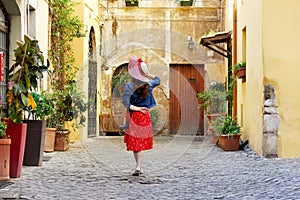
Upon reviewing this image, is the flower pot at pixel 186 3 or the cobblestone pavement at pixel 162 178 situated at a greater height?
the flower pot at pixel 186 3

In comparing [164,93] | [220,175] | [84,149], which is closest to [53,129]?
[84,149]

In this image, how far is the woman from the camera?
764cm

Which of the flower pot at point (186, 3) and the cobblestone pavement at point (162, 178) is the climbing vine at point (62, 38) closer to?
the cobblestone pavement at point (162, 178)

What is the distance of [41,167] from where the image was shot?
8.66m

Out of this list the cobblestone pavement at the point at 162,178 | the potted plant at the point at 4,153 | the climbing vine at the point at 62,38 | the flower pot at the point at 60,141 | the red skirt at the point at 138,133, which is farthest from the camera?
the climbing vine at the point at 62,38

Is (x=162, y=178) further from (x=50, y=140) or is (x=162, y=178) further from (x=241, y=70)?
(x=241, y=70)

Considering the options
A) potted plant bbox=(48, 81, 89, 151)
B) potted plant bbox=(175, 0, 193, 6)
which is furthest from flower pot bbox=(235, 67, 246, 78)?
potted plant bbox=(175, 0, 193, 6)

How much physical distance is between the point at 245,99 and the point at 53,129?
12.5ft

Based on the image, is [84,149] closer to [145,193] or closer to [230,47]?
[230,47]

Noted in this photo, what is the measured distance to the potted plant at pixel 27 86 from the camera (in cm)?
738

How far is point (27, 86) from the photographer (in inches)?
297

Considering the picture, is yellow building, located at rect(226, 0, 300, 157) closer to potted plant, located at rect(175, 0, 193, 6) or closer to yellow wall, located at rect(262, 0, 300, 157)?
yellow wall, located at rect(262, 0, 300, 157)

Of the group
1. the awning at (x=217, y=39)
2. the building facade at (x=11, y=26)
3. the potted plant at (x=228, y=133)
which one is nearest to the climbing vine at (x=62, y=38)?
the building facade at (x=11, y=26)

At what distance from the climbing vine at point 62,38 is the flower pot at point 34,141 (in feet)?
14.1
